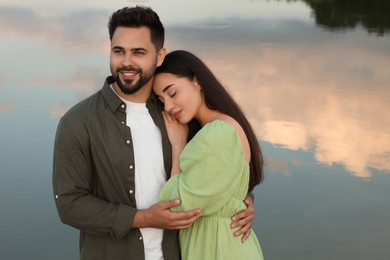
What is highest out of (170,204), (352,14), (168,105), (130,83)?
(130,83)

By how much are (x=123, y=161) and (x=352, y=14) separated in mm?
14839

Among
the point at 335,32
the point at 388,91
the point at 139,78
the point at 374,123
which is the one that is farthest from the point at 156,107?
the point at 335,32

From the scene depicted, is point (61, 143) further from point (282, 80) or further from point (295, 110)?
point (282, 80)

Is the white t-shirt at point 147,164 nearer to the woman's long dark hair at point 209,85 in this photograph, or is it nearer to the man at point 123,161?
the man at point 123,161

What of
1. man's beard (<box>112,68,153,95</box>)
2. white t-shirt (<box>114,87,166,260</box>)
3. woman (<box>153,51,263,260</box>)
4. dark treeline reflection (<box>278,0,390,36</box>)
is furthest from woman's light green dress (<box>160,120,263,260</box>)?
dark treeline reflection (<box>278,0,390,36</box>)

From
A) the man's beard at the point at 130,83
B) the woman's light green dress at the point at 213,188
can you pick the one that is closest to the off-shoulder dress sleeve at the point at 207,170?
the woman's light green dress at the point at 213,188

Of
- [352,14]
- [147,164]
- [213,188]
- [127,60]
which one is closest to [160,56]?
[127,60]

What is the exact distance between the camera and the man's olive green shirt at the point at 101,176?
8.20 ft

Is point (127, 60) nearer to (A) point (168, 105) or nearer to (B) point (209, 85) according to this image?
(A) point (168, 105)

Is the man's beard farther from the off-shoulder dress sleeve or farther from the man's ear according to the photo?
the off-shoulder dress sleeve

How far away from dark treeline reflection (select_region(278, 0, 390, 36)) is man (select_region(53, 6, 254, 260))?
12.2m

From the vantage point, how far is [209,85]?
106 inches

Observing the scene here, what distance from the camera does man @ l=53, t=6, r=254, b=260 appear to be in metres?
2.50

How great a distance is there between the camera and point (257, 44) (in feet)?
42.2
